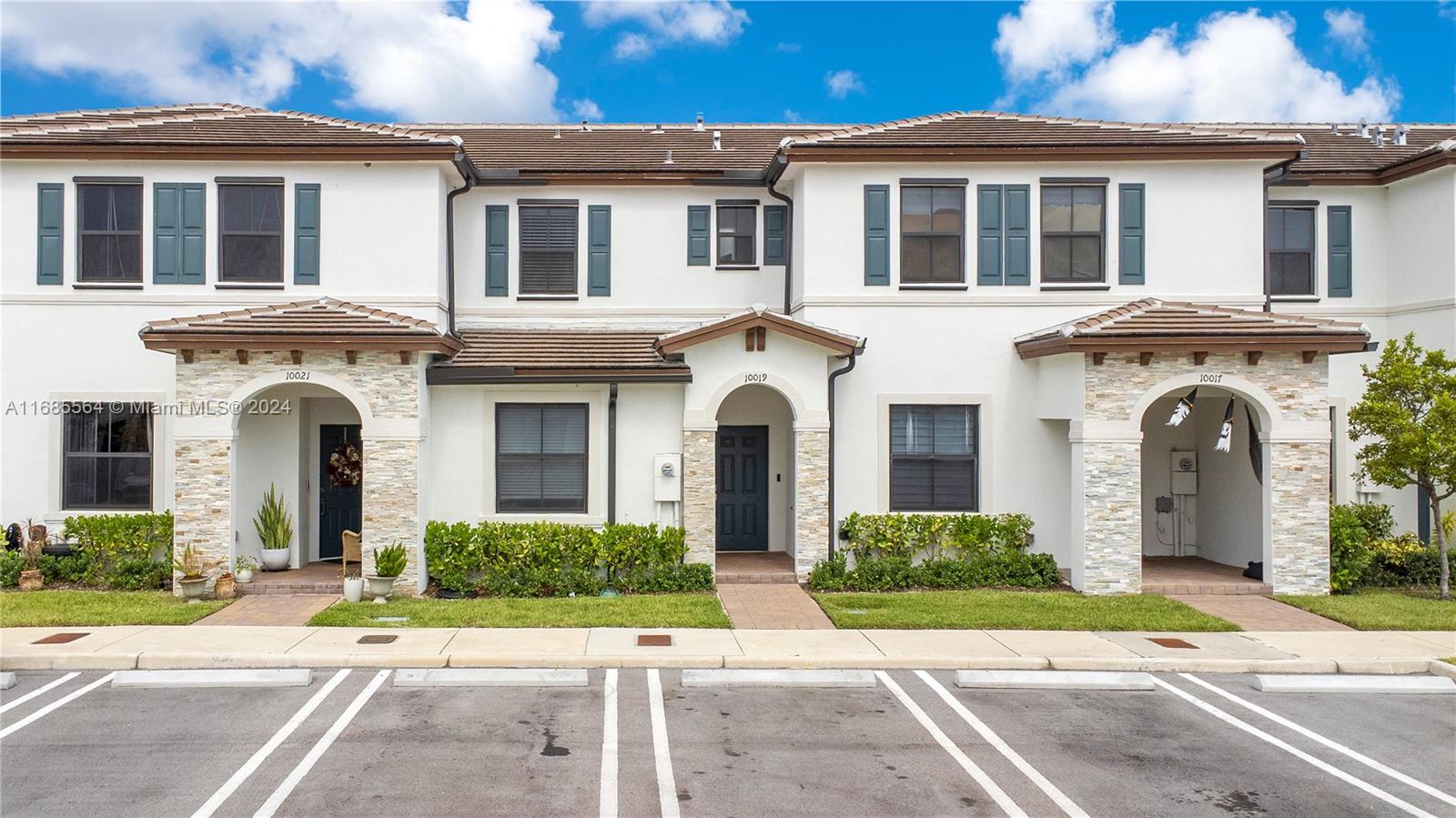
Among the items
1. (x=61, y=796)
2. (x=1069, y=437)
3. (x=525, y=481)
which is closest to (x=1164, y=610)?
(x=1069, y=437)

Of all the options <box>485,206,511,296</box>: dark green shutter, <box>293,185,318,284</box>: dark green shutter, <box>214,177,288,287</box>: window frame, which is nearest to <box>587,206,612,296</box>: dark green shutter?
<box>485,206,511,296</box>: dark green shutter

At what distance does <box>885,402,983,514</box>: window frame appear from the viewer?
1543 centimetres

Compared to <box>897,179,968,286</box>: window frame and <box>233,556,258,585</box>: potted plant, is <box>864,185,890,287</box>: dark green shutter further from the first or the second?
<box>233,556,258,585</box>: potted plant

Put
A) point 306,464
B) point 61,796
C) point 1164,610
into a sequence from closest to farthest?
point 61,796, point 1164,610, point 306,464

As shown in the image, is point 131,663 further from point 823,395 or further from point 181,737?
point 823,395

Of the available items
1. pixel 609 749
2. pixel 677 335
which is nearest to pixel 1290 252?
pixel 677 335

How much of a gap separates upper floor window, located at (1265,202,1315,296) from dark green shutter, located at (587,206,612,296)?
11.7 metres

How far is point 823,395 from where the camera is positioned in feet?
48.7

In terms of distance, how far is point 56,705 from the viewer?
8.84 m

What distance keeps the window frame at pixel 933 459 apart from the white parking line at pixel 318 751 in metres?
8.33

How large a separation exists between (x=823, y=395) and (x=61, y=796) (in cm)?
1051

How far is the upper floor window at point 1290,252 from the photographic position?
17250mm

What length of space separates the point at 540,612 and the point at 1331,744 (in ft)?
28.1

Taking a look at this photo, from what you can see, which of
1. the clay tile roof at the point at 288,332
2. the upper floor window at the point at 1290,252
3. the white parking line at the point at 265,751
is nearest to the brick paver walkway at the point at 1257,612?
the upper floor window at the point at 1290,252
